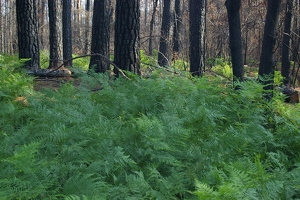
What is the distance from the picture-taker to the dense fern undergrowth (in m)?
2.60

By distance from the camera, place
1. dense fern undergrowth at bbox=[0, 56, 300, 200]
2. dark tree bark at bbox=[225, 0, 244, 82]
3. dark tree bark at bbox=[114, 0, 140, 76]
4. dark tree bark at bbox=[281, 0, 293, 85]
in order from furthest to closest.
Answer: dark tree bark at bbox=[281, 0, 293, 85] → dark tree bark at bbox=[114, 0, 140, 76] → dark tree bark at bbox=[225, 0, 244, 82] → dense fern undergrowth at bbox=[0, 56, 300, 200]

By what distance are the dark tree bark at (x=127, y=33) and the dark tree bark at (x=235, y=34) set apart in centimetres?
191

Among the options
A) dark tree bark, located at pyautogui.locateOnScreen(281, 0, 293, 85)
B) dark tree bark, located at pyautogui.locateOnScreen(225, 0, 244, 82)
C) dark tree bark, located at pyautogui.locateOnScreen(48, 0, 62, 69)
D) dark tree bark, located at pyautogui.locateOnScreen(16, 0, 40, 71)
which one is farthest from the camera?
dark tree bark, located at pyautogui.locateOnScreen(281, 0, 293, 85)

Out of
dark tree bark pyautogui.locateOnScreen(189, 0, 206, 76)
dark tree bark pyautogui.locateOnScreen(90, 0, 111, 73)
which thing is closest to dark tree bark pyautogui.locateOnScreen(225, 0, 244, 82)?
dark tree bark pyautogui.locateOnScreen(189, 0, 206, 76)

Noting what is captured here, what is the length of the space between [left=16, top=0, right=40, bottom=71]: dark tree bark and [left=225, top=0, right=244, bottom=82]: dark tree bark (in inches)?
182

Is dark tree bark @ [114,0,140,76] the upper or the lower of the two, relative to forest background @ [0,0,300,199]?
upper

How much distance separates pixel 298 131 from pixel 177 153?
181 centimetres

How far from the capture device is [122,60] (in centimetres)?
743

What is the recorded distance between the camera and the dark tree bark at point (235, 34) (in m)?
7.13

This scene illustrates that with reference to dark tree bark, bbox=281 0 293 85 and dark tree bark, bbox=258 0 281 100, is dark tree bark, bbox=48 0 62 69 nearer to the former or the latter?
dark tree bark, bbox=258 0 281 100

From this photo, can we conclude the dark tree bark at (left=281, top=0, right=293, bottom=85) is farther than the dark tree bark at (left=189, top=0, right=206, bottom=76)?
Yes

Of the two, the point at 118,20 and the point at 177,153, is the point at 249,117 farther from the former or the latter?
the point at 118,20

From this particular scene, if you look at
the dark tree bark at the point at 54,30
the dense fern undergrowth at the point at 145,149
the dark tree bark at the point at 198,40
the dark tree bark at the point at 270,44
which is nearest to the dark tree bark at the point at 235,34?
the dark tree bark at the point at 270,44

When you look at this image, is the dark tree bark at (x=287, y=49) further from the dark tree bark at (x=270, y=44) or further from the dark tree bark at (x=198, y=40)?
the dark tree bark at (x=270, y=44)
